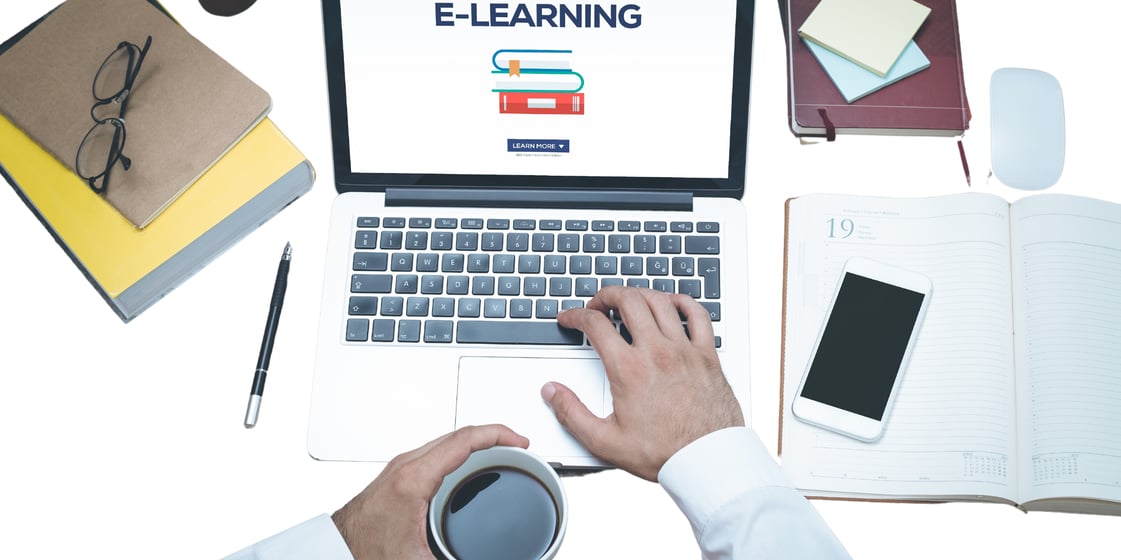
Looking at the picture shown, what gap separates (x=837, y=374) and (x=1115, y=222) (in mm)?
498

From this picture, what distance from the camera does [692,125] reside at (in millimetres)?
1217

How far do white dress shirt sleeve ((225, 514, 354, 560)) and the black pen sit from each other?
23 centimetres

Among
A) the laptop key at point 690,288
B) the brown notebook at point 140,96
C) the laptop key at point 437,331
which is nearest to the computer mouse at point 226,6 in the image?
the brown notebook at point 140,96

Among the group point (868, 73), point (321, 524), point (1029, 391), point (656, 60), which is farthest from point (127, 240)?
point (1029, 391)

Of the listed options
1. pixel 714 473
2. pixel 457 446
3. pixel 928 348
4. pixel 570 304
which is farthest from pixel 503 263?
pixel 928 348

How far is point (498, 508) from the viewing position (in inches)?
38.6

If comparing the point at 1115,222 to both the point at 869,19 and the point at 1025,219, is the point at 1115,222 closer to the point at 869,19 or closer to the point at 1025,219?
the point at 1025,219

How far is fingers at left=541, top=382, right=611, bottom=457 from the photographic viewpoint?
3.59 ft

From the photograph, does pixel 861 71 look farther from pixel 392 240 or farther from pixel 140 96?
pixel 140 96

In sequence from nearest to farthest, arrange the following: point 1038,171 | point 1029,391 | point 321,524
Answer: point 321,524 < point 1029,391 < point 1038,171

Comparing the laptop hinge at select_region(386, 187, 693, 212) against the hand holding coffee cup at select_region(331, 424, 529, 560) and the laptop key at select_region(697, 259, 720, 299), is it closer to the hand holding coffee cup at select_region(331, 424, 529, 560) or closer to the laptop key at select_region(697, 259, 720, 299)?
the laptop key at select_region(697, 259, 720, 299)

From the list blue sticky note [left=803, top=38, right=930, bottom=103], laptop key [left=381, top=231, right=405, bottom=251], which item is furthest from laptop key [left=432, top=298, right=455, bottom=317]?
blue sticky note [left=803, top=38, right=930, bottom=103]

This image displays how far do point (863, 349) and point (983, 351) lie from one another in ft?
0.56

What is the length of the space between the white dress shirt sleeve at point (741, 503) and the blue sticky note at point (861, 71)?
0.61 m
